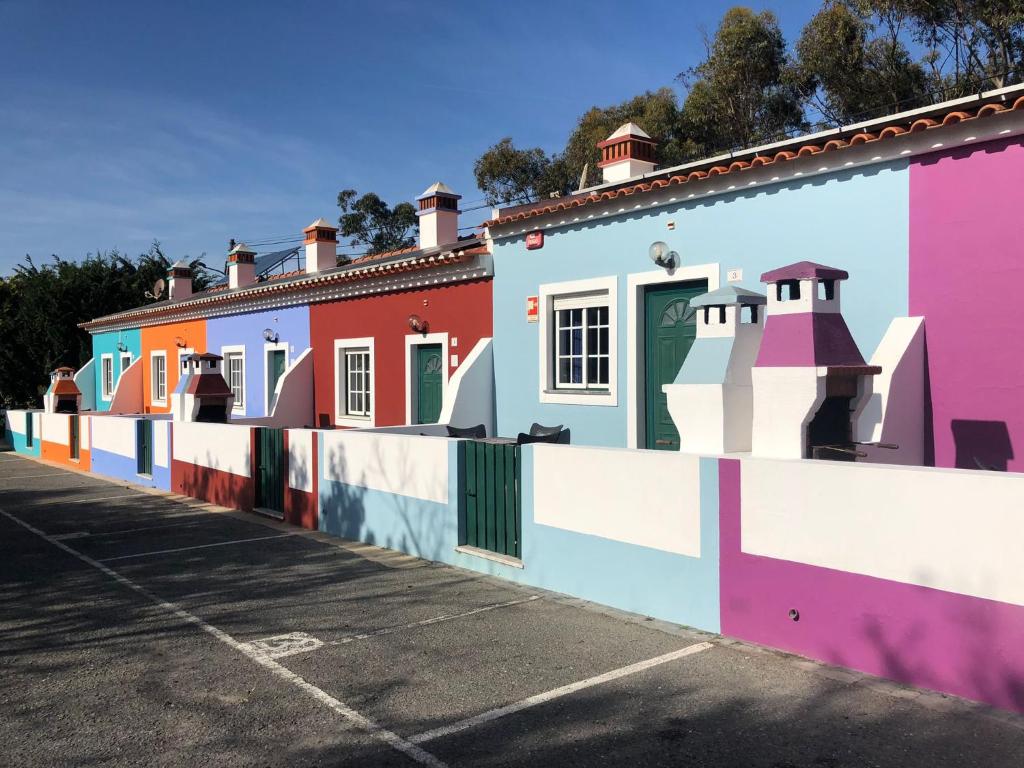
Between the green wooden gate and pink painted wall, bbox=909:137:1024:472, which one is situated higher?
pink painted wall, bbox=909:137:1024:472

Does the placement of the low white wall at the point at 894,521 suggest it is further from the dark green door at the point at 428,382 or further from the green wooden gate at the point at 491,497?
the dark green door at the point at 428,382

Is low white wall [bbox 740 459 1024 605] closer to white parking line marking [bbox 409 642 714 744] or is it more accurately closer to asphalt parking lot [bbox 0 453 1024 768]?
asphalt parking lot [bbox 0 453 1024 768]

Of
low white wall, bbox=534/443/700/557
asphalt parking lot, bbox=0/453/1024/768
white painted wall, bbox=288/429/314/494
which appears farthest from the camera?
white painted wall, bbox=288/429/314/494

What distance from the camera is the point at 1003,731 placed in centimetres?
409

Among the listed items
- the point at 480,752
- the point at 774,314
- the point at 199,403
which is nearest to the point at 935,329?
the point at 774,314

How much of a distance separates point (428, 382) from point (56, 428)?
12.1 m

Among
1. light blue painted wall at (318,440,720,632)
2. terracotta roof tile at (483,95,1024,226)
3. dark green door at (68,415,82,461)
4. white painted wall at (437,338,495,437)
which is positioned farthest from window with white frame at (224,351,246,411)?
terracotta roof tile at (483,95,1024,226)

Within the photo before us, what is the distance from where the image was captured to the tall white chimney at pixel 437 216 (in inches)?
629

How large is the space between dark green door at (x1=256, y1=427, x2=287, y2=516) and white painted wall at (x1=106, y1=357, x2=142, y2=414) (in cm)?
1325

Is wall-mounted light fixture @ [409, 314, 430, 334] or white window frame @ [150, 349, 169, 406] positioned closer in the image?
wall-mounted light fixture @ [409, 314, 430, 334]

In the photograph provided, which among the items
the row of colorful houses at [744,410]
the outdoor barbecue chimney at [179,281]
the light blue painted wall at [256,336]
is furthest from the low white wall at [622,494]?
the outdoor barbecue chimney at [179,281]

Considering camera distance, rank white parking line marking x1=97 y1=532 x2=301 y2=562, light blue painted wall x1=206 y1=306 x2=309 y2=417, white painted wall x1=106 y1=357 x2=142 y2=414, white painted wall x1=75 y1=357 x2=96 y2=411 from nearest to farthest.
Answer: white parking line marking x1=97 y1=532 x2=301 y2=562, light blue painted wall x1=206 y1=306 x2=309 y2=417, white painted wall x1=106 y1=357 x2=142 y2=414, white painted wall x1=75 y1=357 x2=96 y2=411

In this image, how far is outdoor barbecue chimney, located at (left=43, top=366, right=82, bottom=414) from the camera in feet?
73.2

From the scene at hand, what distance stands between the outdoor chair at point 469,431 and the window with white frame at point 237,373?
28.6 feet
